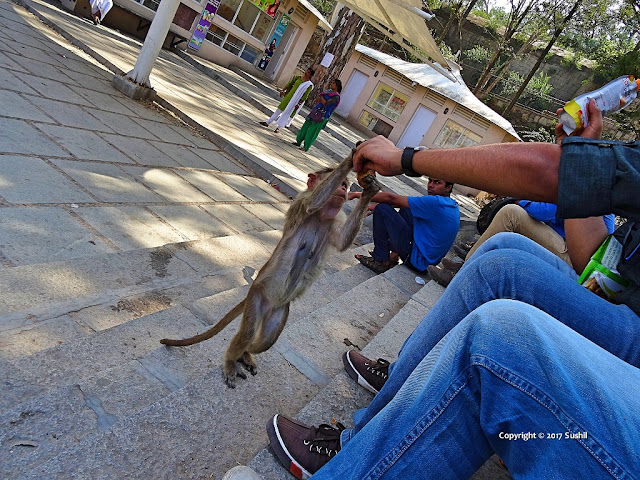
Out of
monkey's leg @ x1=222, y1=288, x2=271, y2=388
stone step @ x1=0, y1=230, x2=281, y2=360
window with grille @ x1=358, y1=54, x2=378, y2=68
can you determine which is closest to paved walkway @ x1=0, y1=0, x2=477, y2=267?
stone step @ x1=0, y1=230, x2=281, y2=360

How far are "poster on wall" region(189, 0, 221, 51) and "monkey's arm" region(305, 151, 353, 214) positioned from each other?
58.9ft

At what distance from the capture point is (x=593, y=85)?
28.0 meters

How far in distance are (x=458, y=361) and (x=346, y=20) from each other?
51.3 ft

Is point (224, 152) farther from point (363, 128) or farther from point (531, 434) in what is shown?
point (363, 128)

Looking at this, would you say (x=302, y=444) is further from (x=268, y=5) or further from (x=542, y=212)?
(x=268, y=5)

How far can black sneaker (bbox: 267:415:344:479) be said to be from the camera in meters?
1.78

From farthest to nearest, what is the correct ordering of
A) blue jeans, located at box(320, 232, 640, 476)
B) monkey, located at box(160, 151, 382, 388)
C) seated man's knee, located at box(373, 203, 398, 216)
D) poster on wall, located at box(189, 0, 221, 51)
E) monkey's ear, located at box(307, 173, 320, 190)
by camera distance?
poster on wall, located at box(189, 0, 221, 51), seated man's knee, located at box(373, 203, 398, 216), monkey's ear, located at box(307, 173, 320, 190), monkey, located at box(160, 151, 382, 388), blue jeans, located at box(320, 232, 640, 476)

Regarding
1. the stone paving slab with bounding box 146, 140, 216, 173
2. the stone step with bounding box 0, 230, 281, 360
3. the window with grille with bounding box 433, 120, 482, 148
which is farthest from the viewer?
the window with grille with bounding box 433, 120, 482, 148

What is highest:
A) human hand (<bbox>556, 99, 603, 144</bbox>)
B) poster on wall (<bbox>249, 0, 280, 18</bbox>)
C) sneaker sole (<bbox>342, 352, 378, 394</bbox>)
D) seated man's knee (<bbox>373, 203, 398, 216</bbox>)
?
poster on wall (<bbox>249, 0, 280, 18</bbox>)

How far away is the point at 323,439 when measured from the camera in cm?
184

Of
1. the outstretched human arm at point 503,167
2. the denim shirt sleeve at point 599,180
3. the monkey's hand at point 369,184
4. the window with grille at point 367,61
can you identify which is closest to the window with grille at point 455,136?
the window with grille at point 367,61

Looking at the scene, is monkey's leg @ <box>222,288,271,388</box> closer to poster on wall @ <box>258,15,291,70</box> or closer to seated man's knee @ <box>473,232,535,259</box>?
seated man's knee @ <box>473,232,535,259</box>

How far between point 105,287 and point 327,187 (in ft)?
5.89

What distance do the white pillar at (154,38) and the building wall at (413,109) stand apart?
14.5 metres
